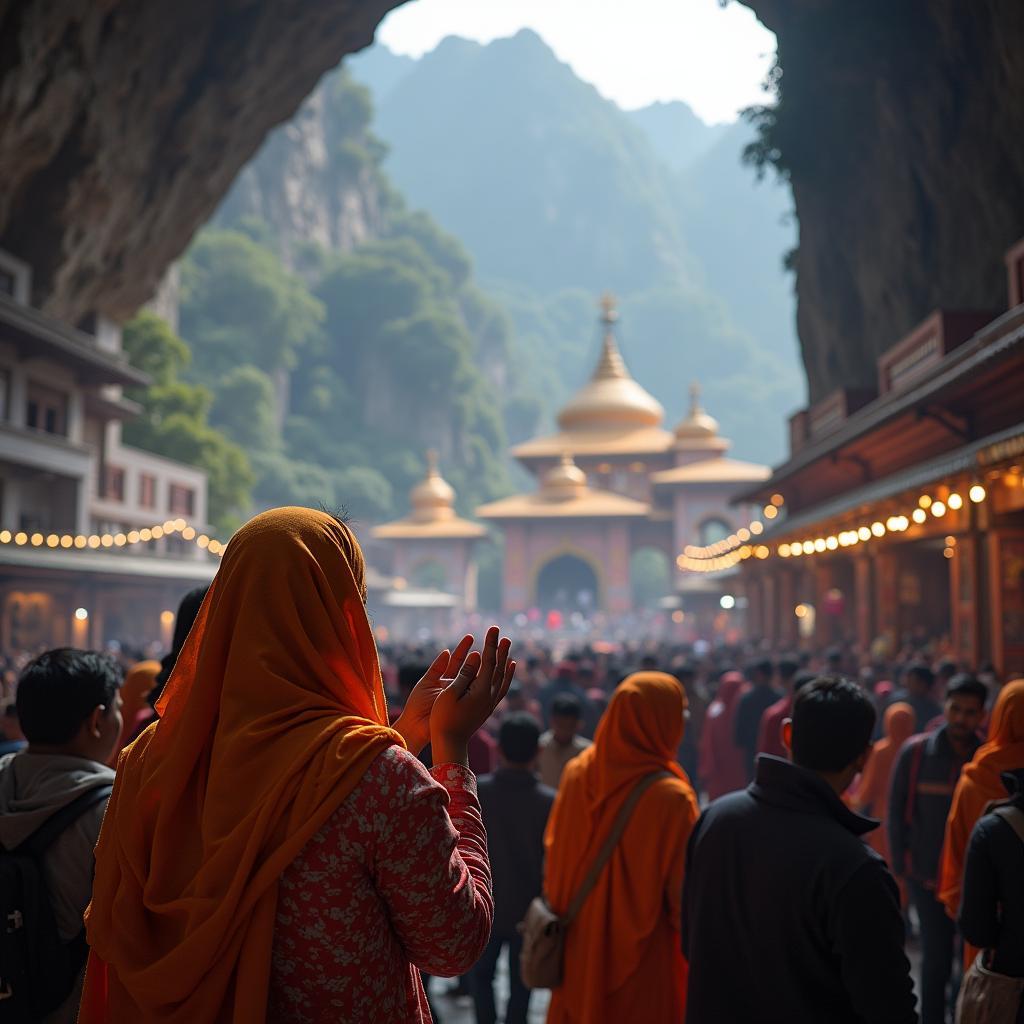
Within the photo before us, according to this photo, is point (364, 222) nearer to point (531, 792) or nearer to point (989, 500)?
point (989, 500)

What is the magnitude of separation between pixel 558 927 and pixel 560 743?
8.71 ft

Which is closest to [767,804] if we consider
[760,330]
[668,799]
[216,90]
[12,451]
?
[668,799]

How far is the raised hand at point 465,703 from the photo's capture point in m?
2.24

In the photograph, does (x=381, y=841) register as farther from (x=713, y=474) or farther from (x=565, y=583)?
(x=565, y=583)

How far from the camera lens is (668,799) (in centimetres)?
405

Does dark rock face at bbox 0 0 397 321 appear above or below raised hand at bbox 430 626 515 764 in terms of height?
above

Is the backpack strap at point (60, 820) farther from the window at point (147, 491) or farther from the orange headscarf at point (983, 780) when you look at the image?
the window at point (147, 491)

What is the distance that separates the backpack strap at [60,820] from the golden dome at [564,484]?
4617cm

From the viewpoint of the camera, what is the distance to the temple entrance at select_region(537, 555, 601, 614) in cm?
5450

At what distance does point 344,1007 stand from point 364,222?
8349cm

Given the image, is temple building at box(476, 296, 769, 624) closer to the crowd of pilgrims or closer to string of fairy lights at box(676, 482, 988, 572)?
string of fairy lights at box(676, 482, 988, 572)

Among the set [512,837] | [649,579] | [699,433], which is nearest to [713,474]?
[699,433]

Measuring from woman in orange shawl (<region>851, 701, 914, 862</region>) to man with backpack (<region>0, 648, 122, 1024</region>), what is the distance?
5.22 meters

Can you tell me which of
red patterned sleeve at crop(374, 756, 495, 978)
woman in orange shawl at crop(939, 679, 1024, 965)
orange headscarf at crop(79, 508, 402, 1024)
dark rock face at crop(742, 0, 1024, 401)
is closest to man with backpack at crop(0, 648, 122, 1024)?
orange headscarf at crop(79, 508, 402, 1024)
